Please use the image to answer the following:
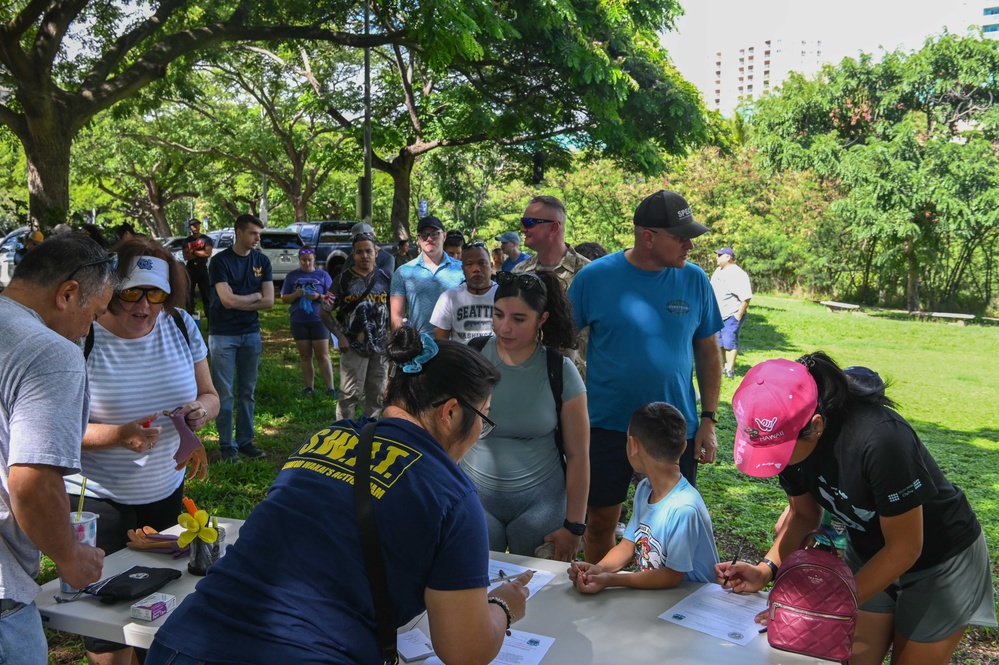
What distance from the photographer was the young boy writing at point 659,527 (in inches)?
97.4

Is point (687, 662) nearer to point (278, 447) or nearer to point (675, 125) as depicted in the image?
point (278, 447)

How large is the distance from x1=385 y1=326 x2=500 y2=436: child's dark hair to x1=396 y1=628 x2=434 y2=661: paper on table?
0.69m

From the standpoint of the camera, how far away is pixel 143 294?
2.92m

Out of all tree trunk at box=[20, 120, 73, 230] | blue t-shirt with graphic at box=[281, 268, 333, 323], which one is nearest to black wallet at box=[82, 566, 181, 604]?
blue t-shirt with graphic at box=[281, 268, 333, 323]

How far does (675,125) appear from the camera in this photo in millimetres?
13445

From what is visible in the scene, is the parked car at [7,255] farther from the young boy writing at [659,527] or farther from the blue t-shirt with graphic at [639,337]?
the young boy writing at [659,527]

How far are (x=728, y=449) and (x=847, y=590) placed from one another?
5.78 m

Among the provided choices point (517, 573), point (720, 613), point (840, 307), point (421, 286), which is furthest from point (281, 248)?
point (720, 613)

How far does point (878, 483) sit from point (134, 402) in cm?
253

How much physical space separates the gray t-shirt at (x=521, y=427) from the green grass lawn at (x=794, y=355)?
86.7 inches

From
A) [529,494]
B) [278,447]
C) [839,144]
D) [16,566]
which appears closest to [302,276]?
[278,447]

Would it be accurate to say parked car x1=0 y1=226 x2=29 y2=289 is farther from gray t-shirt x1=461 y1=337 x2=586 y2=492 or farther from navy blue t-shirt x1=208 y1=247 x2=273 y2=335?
gray t-shirt x1=461 y1=337 x2=586 y2=492

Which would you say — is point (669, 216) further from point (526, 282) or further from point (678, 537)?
point (678, 537)

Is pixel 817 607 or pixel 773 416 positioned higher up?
pixel 773 416
